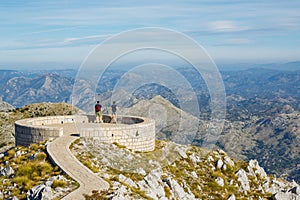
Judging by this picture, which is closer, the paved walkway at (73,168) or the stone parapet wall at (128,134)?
the paved walkway at (73,168)

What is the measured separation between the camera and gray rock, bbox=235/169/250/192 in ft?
110

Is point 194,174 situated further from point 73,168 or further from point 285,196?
point 73,168

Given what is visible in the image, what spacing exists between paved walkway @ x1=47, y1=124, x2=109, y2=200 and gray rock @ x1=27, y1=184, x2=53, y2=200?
113 cm

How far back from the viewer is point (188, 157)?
3472 cm

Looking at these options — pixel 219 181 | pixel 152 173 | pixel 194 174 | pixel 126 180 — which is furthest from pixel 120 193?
pixel 219 181

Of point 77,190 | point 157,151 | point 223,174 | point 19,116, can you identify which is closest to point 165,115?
point 157,151

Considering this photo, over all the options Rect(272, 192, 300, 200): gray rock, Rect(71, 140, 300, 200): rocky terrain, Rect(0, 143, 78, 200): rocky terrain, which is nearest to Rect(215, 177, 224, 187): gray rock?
Rect(71, 140, 300, 200): rocky terrain

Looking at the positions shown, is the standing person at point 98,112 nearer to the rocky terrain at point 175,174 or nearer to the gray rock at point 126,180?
the rocky terrain at point 175,174

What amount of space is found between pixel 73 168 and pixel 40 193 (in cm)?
408

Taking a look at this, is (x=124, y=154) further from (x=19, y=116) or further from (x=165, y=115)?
(x=19, y=116)

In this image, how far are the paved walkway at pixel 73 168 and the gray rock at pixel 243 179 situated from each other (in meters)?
13.4

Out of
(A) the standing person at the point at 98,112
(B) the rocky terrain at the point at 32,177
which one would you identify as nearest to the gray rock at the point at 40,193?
(B) the rocky terrain at the point at 32,177

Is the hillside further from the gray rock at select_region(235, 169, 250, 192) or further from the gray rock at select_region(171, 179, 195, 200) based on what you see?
the gray rock at select_region(171, 179, 195, 200)

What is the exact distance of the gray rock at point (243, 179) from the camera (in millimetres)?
33416
